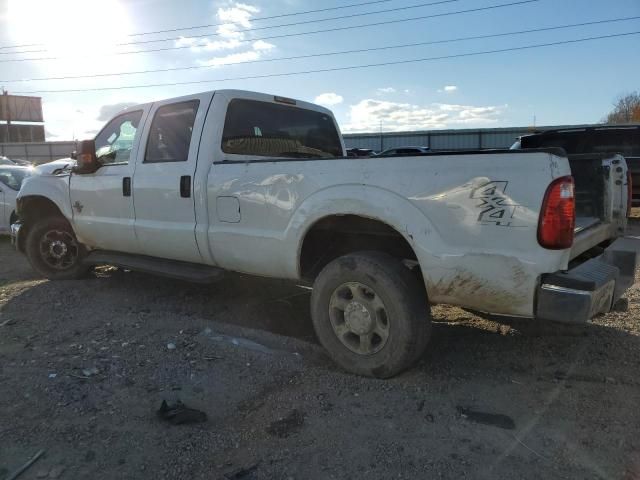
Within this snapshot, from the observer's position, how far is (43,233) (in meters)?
6.34

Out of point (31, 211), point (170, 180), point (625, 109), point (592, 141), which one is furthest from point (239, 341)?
point (625, 109)

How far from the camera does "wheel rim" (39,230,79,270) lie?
6.25m

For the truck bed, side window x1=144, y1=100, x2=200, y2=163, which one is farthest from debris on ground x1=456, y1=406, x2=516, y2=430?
side window x1=144, y1=100, x2=200, y2=163

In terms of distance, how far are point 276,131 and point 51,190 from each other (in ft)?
9.55

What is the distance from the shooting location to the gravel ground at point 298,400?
261 centimetres

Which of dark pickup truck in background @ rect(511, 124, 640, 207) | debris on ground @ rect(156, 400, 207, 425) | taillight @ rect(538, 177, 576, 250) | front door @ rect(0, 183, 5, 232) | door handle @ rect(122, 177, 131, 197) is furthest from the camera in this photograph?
dark pickup truck in background @ rect(511, 124, 640, 207)

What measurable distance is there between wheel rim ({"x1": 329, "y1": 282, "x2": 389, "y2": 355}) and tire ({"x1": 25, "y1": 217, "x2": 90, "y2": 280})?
384 cm

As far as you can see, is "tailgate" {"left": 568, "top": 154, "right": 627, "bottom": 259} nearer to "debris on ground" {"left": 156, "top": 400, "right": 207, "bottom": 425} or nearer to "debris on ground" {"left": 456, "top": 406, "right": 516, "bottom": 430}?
"debris on ground" {"left": 456, "top": 406, "right": 516, "bottom": 430}

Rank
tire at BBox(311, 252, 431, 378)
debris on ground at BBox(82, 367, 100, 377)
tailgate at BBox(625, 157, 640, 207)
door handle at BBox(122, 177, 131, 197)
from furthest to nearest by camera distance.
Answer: tailgate at BBox(625, 157, 640, 207) < door handle at BBox(122, 177, 131, 197) < debris on ground at BBox(82, 367, 100, 377) < tire at BBox(311, 252, 431, 378)

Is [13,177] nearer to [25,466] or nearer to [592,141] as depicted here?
[25,466]

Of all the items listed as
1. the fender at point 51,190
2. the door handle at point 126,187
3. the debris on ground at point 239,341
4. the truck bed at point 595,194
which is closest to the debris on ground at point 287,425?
the debris on ground at point 239,341

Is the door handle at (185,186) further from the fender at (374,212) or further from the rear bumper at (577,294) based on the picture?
the rear bumper at (577,294)

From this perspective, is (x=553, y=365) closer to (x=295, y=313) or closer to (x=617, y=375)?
(x=617, y=375)

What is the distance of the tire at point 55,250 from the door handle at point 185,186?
227cm
